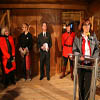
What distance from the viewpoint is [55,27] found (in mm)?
4582

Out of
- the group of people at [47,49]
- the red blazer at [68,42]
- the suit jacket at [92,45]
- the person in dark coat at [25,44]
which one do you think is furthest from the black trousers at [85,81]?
the person in dark coat at [25,44]

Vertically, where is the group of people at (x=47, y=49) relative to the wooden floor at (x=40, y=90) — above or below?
above

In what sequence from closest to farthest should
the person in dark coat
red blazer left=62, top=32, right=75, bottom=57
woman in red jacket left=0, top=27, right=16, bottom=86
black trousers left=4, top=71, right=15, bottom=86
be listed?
woman in red jacket left=0, top=27, right=16, bottom=86, black trousers left=4, top=71, right=15, bottom=86, the person in dark coat, red blazer left=62, top=32, right=75, bottom=57

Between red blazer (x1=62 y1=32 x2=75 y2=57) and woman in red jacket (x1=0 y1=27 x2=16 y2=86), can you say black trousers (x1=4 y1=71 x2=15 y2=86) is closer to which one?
woman in red jacket (x1=0 y1=27 x2=16 y2=86)

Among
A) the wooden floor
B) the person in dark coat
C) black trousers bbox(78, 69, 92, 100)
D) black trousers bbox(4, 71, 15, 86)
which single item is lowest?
the wooden floor

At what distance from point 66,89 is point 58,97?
1.61 ft

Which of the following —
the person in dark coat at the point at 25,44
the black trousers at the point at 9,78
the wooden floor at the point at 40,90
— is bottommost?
the wooden floor at the point at 40,90

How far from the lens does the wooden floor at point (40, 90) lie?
10.6ft

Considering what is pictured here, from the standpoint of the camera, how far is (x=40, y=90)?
361 cm

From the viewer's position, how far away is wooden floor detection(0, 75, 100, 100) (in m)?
3.24

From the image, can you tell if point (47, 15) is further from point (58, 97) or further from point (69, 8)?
point (58, 97)

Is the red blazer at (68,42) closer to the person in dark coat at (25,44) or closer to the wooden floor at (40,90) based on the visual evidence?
the wooden floor at (40,90)

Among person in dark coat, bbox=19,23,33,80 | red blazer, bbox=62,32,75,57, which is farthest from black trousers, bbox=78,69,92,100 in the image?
person in dark coat, bbox=19,23,33,80

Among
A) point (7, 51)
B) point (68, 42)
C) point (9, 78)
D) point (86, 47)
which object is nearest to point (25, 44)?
point (7, 51)
